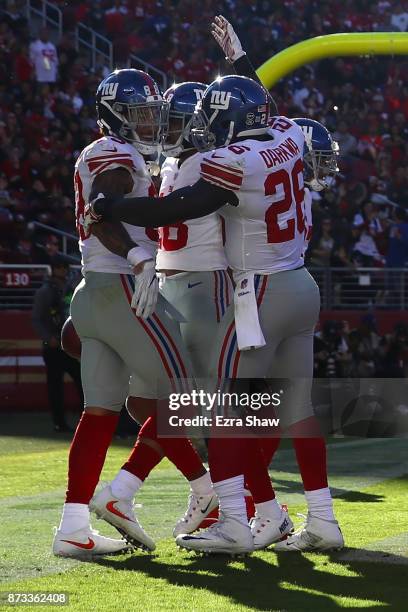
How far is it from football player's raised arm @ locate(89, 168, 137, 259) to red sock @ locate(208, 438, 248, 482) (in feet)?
2.78

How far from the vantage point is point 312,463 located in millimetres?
5234

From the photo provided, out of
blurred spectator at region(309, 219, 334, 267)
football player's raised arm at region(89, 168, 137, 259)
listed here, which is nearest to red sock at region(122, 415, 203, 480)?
football player's raised arm at region(89, 168, 137, 259)

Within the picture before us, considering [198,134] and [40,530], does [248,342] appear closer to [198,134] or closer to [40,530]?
[198,134]

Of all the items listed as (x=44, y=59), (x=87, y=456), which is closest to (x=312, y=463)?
(x=87, y=456)

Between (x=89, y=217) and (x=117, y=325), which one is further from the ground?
(x=89, y=217)

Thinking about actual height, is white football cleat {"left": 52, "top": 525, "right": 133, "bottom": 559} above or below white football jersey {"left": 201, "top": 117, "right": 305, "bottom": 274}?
below

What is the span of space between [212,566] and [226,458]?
1.39 feet

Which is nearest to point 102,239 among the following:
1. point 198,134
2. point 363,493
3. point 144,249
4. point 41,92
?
point 144,249

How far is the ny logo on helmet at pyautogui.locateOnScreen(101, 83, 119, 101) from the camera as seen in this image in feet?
17.6

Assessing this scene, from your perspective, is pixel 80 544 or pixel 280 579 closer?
pixel 280 579

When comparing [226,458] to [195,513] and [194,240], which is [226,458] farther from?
[194,240]

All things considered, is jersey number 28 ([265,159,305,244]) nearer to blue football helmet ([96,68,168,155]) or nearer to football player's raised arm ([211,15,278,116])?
blue football helmet ([96,68,168,155])

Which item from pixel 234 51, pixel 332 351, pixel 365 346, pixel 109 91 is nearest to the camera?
pixel 109 91

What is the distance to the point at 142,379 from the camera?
5258 mm
